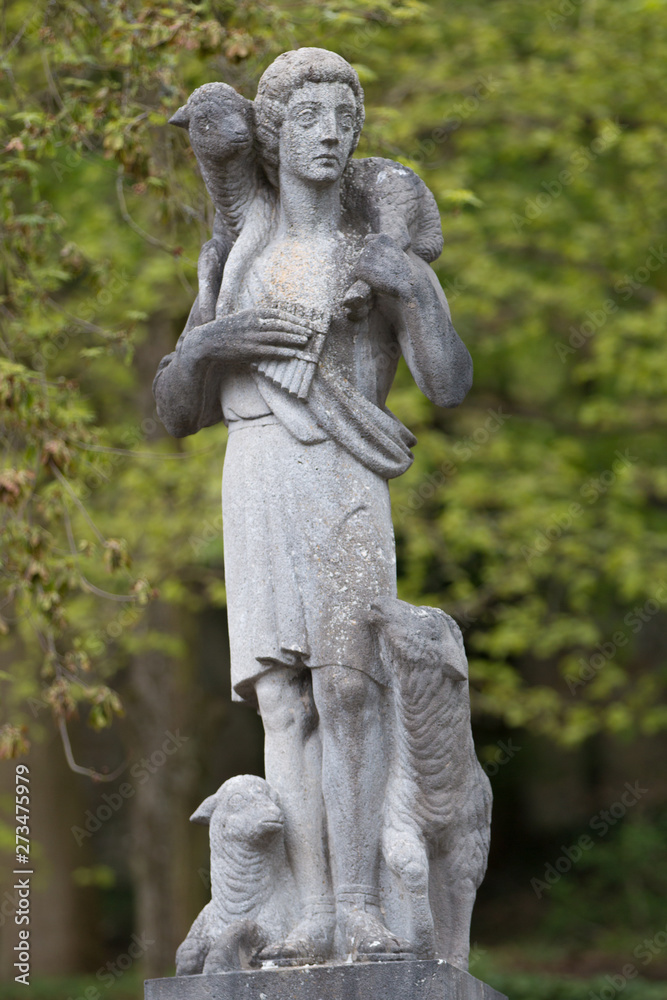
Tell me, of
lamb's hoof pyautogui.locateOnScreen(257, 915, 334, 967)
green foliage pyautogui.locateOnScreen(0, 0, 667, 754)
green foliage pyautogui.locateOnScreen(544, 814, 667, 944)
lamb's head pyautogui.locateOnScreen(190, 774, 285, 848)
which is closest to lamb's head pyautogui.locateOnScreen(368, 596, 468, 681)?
lamb's head pyautogui.locateOnScreen(190, 774, 285, 848)

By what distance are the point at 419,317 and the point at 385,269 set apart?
9.0 inches

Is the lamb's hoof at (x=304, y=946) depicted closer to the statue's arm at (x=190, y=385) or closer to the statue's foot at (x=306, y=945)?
the statue's foot at (x=306, y=945)

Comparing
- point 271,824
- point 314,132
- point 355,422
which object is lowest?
point 271,824

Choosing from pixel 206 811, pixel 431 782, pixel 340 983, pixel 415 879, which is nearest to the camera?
pixel 340 983

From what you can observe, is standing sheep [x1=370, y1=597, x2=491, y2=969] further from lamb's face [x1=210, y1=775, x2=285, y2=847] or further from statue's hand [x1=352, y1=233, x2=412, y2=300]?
statue's hand [x1=352, y1=233, x2=412, y2=300]

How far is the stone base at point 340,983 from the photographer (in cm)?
521

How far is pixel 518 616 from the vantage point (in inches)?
595

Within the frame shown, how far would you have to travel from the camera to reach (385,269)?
19.3ft

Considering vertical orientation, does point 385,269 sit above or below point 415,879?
above

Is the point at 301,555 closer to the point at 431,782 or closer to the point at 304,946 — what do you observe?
the point at 431,782

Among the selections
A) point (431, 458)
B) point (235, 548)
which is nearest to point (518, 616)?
point (431, 458)

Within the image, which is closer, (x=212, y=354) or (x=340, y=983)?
(x=340, y=983)

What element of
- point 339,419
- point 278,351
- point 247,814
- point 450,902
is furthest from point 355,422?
point 450,902

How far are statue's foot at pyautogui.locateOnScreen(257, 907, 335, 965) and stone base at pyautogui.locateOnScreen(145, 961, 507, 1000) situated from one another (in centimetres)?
12
